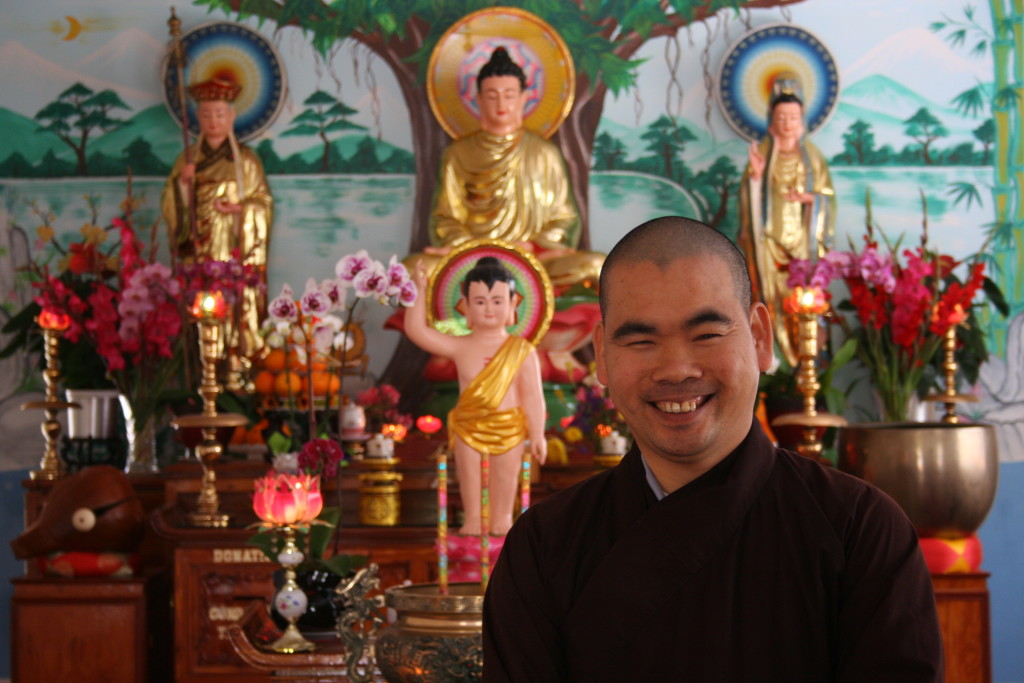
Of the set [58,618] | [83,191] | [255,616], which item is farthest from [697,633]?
[83,191]

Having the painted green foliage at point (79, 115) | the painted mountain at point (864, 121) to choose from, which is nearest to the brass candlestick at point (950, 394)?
the painted mountain at point (864, 121)

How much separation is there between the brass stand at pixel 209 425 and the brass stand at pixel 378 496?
420 millimetres

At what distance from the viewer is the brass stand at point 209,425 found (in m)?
3.54

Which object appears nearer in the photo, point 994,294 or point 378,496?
point 378,496

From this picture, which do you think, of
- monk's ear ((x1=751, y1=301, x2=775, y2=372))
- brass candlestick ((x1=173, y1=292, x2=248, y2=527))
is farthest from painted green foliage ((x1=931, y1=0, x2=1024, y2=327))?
monk's ear ((x1=751, y1=301, x2=775, y2=372))

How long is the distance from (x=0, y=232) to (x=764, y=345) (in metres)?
4.85

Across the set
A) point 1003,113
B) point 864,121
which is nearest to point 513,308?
point 864,121

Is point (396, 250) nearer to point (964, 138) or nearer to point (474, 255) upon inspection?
point (474, 255)

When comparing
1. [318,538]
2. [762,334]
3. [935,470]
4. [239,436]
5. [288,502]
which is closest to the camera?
[762,334]

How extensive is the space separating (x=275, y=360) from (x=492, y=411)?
1390mm

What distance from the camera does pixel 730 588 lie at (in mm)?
1054

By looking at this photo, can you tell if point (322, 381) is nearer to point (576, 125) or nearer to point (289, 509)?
point (289, 509)

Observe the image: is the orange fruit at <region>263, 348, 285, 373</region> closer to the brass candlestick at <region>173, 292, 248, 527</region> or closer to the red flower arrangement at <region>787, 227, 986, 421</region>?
the brass candlestick at <region>173, 292, 248, 527</region>

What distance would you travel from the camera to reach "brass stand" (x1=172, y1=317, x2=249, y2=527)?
3.54 meters
